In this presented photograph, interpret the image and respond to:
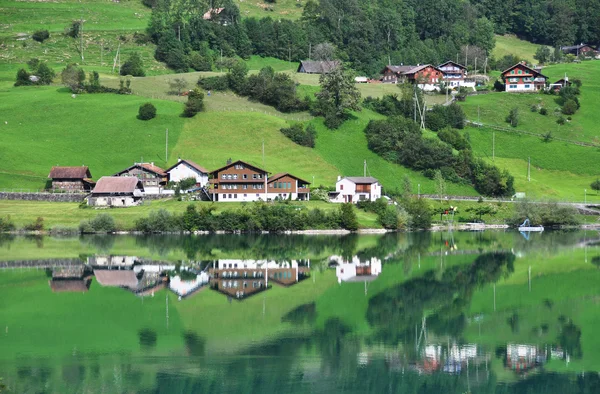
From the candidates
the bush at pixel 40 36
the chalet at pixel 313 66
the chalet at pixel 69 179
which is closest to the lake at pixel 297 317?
the chalet at pixel 69 179

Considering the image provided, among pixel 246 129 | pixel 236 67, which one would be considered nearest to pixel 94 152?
pixel 246 129

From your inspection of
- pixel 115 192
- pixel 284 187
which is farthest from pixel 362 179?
pixel 115 192

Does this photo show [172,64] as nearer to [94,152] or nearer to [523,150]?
[94,152]

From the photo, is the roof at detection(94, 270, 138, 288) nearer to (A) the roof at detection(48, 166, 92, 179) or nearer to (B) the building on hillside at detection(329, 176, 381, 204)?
(A) the roof at detection(48, 166, 92, 179)

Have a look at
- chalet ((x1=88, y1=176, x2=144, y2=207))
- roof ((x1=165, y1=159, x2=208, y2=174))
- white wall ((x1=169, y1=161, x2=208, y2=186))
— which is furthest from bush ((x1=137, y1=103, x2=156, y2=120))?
chalet ((x1=88, y1=176, x2=144, y2=207))

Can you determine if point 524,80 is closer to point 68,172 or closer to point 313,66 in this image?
point 313,66
